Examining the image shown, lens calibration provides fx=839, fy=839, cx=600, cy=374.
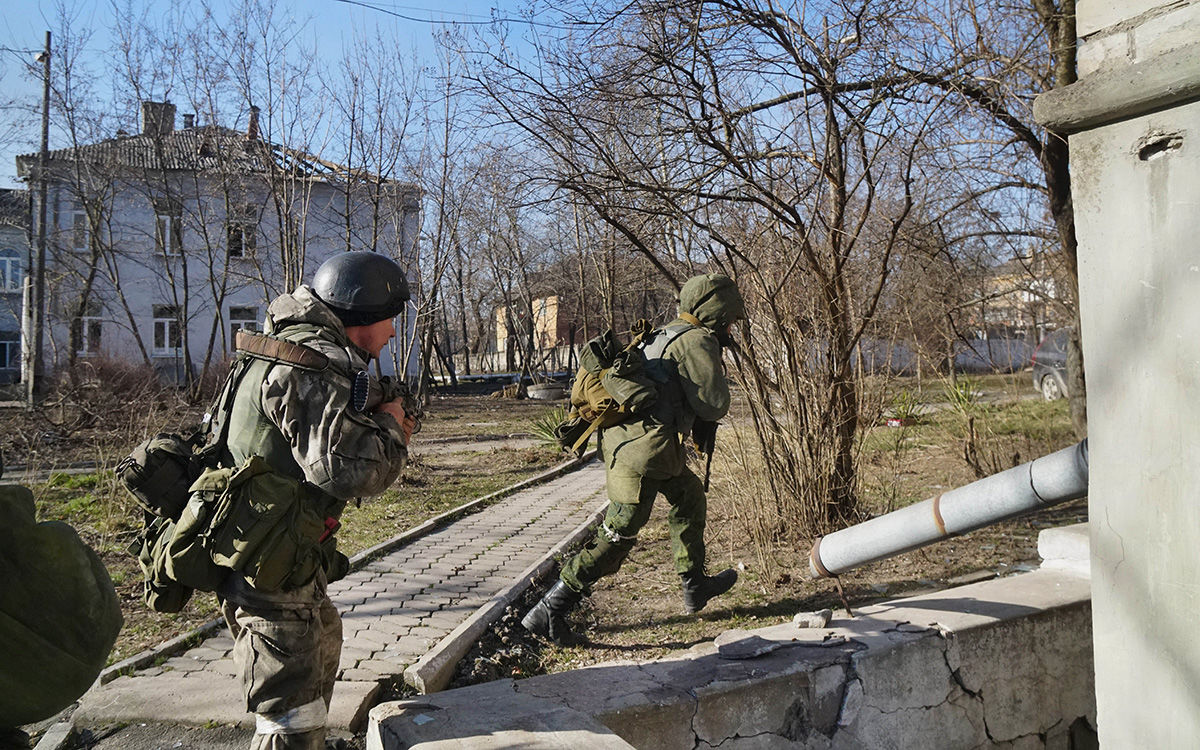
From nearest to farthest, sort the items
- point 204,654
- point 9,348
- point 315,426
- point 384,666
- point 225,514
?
point 225,514, point 315,426, point 384,666, point 204,654, point 9,348

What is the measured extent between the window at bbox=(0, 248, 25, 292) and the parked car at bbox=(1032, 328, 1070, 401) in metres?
31.9

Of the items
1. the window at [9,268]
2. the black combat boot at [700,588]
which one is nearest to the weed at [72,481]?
the black combat boot at [700,588]

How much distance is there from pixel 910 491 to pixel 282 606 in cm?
663

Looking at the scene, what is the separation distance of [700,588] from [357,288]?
2.62m

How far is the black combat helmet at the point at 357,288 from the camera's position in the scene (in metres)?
3.02

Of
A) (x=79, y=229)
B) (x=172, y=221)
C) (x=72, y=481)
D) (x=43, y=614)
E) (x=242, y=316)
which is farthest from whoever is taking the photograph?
(x=242, y=316)

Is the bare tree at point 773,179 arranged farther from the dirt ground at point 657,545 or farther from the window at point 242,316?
the window at point 242,316

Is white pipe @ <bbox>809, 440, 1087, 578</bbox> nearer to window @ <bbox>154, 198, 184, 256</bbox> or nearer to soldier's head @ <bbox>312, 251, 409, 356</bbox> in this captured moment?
soldier's head @ <bbox>312, 251, 409, 356</bbox>

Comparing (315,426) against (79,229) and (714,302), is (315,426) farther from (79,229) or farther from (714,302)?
(79,229)

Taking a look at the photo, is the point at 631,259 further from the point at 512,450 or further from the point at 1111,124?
the point at 1111,124

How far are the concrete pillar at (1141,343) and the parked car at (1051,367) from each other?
14682 millimetres

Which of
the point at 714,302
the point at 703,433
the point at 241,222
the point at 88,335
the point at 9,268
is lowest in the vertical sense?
the point at 703,433

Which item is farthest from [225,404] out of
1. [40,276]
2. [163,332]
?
[163,332]

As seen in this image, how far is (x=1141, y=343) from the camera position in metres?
2.54
